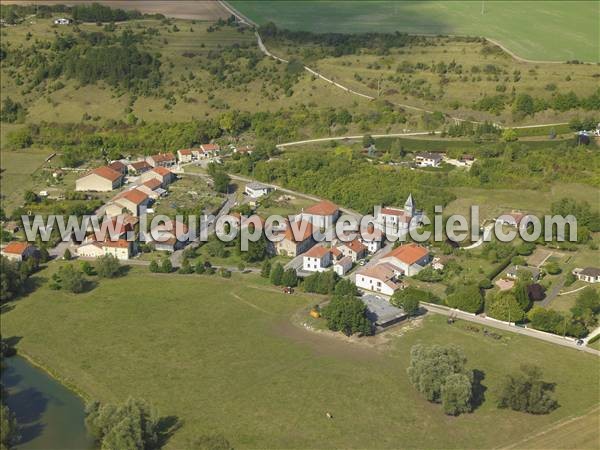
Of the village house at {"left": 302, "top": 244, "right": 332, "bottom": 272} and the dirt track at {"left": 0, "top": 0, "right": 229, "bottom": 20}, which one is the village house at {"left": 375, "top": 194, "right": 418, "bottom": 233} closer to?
the village house at {"left": 302, "top": 244, "right": 332, "bottom": 272}

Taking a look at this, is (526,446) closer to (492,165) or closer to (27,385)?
(27,385)

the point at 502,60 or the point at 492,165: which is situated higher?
the point at 502,60

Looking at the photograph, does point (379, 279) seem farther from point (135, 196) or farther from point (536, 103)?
point (536, 103)

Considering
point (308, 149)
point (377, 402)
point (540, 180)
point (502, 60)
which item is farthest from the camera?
point (502, 60)

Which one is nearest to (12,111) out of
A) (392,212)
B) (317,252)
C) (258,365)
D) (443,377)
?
(392,212)

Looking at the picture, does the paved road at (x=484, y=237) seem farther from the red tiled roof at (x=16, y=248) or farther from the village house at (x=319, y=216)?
the red tiled roof at (x=16, y=248)

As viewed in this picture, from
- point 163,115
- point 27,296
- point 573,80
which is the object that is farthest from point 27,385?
point 573,80

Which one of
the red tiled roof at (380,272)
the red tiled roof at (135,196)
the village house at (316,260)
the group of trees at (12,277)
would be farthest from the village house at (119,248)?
the red tiled roof at (380,272)
